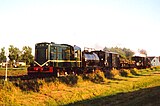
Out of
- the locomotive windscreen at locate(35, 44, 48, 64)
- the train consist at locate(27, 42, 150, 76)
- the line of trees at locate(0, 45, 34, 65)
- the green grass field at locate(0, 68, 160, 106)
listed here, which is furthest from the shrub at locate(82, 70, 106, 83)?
the line of trees at locate(0, 45, 34, 65)

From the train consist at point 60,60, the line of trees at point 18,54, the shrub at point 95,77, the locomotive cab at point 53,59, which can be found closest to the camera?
the locomotive cab at point 53,59

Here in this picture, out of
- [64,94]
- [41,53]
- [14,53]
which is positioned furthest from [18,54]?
[64,94]

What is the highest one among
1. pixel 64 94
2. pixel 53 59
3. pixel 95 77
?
pixel 53 59

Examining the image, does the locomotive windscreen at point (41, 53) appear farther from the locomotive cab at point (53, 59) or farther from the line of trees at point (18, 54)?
the line of trees at point (18, 54)

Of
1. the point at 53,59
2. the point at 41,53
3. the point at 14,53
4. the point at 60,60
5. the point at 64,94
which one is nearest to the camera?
the point at 64,94

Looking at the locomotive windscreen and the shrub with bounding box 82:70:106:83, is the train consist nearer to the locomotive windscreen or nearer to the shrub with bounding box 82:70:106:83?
the locomotive windscreen

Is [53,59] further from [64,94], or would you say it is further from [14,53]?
[14,53]

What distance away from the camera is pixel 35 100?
1603cm

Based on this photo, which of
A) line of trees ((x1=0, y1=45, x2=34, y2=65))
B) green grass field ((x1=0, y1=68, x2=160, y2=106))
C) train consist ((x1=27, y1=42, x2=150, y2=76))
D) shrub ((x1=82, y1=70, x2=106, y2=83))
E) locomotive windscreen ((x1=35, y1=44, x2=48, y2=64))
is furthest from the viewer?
line of trees ((x1=0, y1=45, x2=34, y2=65))

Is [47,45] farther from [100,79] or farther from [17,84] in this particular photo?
[17,84]

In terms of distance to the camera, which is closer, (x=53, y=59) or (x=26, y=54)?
(x=53, y=59)

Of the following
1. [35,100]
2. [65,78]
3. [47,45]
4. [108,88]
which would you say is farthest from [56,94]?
[47,45]

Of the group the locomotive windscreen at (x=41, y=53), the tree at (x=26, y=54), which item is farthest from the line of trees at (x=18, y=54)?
the locomotive windscreen at (x=41, y=53)

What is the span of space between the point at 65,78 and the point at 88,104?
5.91 m
